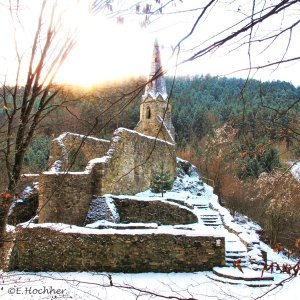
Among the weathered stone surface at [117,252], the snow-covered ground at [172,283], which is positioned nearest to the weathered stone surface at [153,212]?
the snow-covered ground at [172,283]

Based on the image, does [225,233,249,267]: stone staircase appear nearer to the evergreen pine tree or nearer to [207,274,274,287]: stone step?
[207,274,274,287]: stone step

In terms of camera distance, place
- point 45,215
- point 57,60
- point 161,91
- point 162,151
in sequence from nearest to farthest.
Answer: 1. point 57,60
2. point 45,215
3. point 162,151
4. point 161,91

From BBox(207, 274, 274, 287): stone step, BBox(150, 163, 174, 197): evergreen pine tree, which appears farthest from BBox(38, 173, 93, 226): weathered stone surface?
BBox(150, 163, 174, 197): evergreen pine tree

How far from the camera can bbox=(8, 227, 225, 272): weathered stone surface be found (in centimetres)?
1148

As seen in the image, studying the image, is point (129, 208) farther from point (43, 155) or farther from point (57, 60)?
point (43, 155)

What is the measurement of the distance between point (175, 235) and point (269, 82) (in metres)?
9.51

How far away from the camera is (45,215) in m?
14.7

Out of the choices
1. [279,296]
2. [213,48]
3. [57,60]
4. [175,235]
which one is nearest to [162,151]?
[175,235]

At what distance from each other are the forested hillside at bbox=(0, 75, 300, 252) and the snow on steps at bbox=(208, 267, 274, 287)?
1565 mm

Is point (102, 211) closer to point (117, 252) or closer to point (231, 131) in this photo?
point (117, 252)

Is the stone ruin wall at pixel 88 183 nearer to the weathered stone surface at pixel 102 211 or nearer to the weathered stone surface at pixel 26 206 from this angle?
the weathered stone surface at pixel 102 211

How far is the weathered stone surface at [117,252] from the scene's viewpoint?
11.5 m

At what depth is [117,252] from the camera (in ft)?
37.9

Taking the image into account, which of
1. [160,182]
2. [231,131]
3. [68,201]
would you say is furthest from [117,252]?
[160,182]
